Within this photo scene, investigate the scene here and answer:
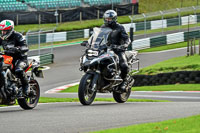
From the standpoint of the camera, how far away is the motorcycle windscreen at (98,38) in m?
11.1

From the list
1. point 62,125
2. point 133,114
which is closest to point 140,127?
point 62,125

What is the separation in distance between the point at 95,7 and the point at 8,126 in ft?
104

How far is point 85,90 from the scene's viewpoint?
10.4 m

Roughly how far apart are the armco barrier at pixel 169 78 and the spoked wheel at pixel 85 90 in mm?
7564

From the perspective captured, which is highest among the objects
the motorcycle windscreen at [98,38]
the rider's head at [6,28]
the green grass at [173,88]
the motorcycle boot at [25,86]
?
the rider's head at [6,28]

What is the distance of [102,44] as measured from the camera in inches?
440

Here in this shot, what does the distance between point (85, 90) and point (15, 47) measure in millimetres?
1665

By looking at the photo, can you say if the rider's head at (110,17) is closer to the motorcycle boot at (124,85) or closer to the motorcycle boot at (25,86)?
the motorcycle boot at (124,85)

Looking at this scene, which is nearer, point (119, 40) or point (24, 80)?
point (24, 80)

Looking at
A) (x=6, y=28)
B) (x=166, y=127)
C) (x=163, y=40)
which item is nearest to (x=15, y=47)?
(x=6, y=28)

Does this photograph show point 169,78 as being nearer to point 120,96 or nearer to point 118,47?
point 120,96

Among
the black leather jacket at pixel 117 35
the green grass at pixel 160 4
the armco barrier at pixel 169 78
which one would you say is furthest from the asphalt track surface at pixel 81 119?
the green grass at pixel 160 4

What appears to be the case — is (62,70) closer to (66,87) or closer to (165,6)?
(66,87)

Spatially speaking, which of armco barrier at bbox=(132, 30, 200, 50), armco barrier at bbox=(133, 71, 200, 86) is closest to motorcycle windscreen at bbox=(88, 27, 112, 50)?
armco barrier at bbox=(133, 71, 200, 86)
